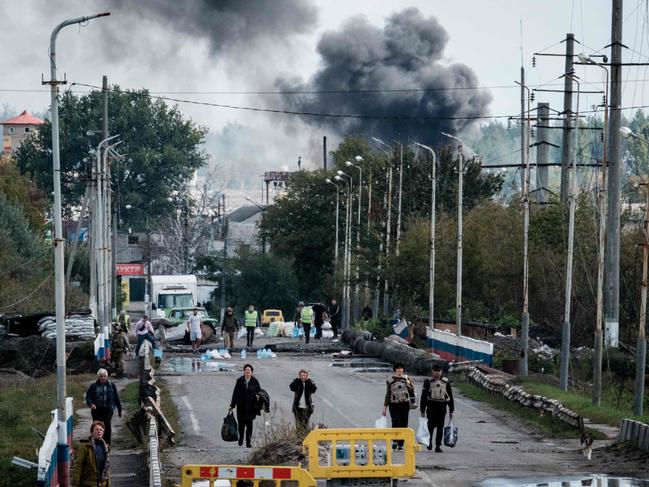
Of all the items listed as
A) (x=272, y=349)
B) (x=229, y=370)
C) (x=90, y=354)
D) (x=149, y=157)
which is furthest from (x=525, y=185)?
(x=149, y=157)

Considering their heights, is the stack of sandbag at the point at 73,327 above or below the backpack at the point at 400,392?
below

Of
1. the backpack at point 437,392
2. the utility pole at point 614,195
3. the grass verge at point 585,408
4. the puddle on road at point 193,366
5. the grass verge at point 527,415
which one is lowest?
the puddle on road at point 193,366

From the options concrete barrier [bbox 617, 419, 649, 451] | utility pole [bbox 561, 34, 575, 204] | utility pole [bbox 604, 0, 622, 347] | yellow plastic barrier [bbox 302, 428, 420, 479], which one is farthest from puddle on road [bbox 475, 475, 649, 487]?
utility pole [bbox 561, 34, 575, 204]

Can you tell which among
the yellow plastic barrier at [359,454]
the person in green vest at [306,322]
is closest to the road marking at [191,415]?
the yellow plastic barrier at [359,454]

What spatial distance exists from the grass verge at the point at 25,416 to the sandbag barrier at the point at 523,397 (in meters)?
9.43

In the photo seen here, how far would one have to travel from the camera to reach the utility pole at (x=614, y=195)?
136 feet

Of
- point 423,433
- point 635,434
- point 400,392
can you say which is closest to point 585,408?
point 635,434

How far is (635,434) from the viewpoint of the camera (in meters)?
24.3

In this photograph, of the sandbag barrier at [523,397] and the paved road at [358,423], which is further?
the sandbag barrier at [523,397]

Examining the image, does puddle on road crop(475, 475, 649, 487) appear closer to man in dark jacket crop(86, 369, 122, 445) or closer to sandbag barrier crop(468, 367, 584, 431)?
sandbag barrier crop(468, 367, 584, 431)

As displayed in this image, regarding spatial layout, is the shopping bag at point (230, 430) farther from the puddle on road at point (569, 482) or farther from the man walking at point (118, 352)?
the man walking at point (118, 352)

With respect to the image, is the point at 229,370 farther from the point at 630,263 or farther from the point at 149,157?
the point at 149,157

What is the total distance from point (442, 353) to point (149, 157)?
88.2 m

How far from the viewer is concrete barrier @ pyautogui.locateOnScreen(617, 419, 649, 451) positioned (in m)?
23.8
